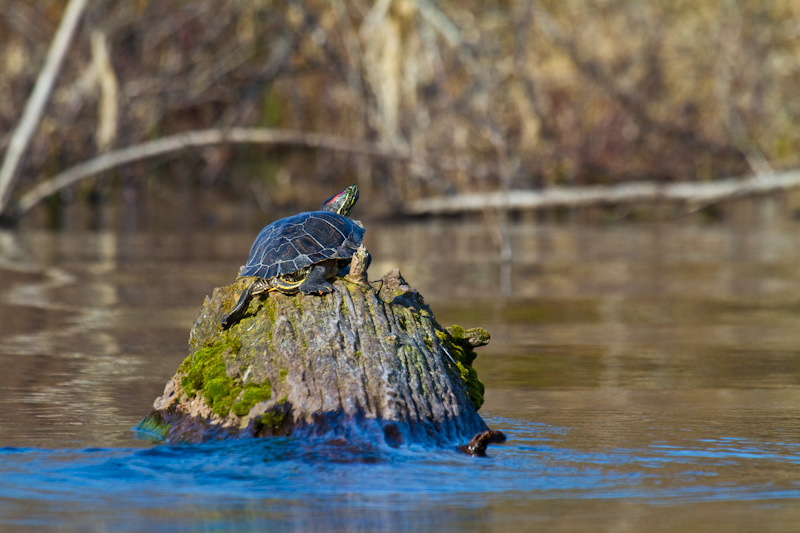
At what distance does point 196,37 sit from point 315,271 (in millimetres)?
16748

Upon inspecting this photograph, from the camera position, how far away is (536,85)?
62.5ft

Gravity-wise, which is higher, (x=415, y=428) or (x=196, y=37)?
(x=196, y=37)

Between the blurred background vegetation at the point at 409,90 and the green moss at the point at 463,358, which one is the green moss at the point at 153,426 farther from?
the blurred background vegetation at the point at 409,90

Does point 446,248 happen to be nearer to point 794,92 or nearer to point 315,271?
point 315,271

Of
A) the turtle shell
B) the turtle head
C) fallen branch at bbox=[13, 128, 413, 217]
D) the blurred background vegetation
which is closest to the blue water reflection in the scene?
the turtle shell

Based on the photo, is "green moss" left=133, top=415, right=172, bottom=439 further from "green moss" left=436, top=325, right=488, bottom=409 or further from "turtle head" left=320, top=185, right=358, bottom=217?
"turtle head" left=320, top=185, right=358, bottom=217

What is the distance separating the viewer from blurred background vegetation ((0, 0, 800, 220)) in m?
16.4

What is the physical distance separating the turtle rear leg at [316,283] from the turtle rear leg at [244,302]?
185mm

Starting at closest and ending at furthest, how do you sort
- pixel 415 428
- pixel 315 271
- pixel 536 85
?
pixel 415 428 < pixel 315 271 < pixel 536 85

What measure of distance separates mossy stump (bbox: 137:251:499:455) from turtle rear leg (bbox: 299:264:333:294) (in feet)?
0.11

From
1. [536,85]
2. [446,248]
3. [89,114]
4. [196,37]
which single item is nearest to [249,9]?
[196,37]

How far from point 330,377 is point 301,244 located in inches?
30.7

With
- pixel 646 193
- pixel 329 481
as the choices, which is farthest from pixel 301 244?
pixel 646 193

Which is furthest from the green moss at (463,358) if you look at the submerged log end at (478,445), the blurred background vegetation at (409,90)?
the blurred background vegetation at (409,90)
